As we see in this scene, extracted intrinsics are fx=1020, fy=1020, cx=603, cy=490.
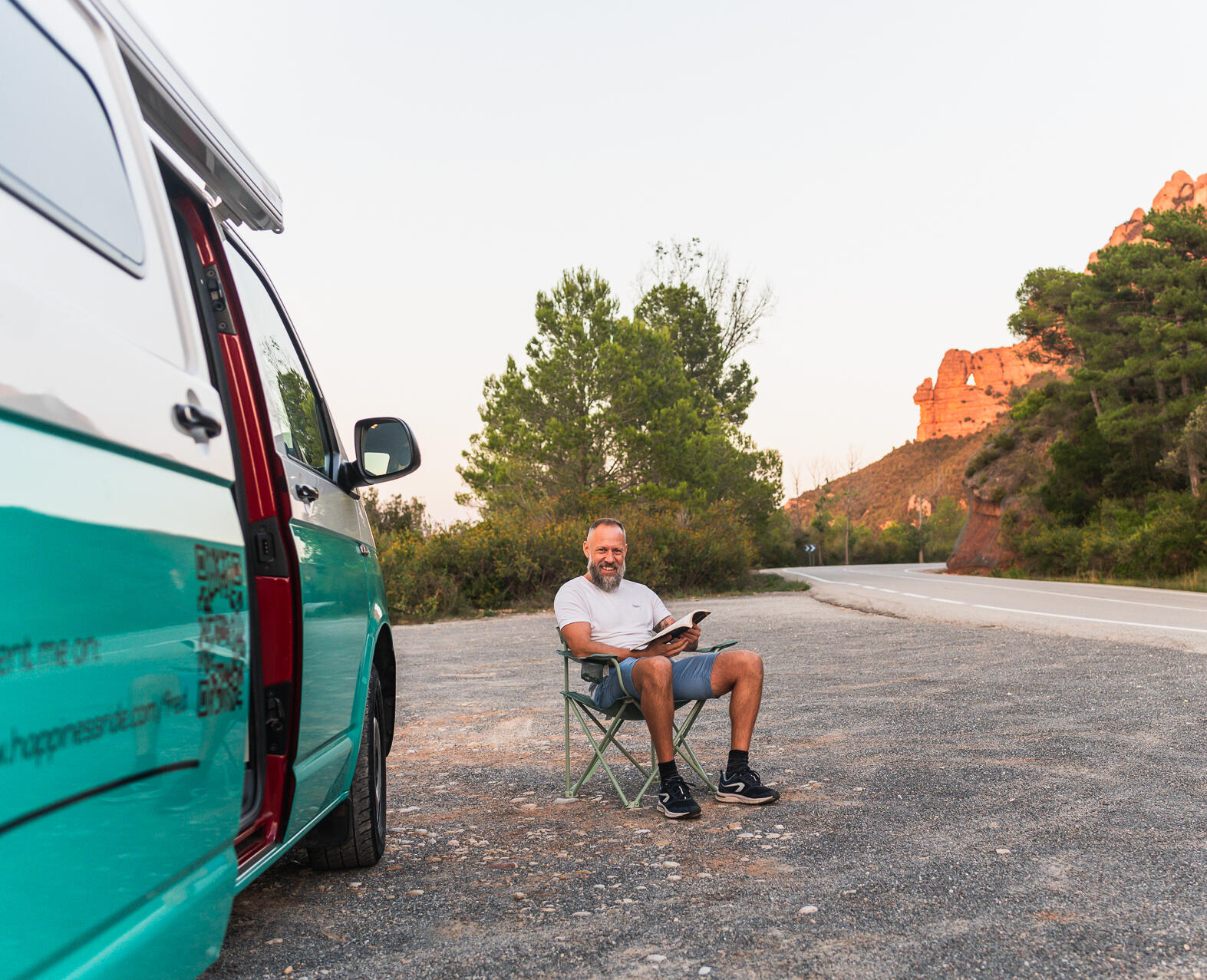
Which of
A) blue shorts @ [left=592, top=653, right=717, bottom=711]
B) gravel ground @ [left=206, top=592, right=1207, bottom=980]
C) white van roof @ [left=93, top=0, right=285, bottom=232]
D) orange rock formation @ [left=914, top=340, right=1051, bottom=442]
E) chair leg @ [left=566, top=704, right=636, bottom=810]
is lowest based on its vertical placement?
gravel ground @ [left=206, top=592, right=1207, bottom=980]

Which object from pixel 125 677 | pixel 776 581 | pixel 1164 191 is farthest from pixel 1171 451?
pixel 1164 191

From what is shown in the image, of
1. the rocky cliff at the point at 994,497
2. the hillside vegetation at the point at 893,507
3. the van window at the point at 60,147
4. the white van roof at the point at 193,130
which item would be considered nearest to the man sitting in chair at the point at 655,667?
the white van roof at the point at 193,130

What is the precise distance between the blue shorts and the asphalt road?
6.82m

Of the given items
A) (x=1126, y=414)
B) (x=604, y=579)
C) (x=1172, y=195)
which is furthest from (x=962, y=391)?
(x=604, y=579)

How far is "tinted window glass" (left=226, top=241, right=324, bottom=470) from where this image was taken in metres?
2.77

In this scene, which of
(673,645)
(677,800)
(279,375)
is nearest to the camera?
(279,375)

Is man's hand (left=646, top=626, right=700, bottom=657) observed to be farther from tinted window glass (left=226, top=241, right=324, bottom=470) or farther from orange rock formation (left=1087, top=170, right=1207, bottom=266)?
orange rock formation (left=1087, top=170, right=1207, bottom=266)

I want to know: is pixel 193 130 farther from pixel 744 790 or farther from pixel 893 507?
pixel 893 507

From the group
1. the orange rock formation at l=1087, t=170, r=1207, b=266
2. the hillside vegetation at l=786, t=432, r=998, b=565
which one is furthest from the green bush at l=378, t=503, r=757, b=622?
the orange rock formation at l=1087, t=170, r=1207, b=266

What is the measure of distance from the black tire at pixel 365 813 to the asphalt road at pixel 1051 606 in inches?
332

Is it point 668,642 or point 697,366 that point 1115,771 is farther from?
point 697,366

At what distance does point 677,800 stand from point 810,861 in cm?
84

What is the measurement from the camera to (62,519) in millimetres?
1284

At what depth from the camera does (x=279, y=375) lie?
311cm
